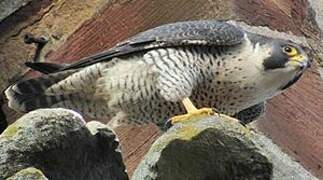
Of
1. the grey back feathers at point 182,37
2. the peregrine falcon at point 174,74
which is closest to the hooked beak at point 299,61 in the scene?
the peregrine falcon at point 174,74

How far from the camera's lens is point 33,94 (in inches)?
A: 211

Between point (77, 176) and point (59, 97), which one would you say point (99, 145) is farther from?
point (59, 97)

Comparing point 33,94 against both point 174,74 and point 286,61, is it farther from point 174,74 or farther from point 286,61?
point 286,61

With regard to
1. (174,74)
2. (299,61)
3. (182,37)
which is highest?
(182,37)

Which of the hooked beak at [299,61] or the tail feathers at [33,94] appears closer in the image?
the tail feathers at [33,94]

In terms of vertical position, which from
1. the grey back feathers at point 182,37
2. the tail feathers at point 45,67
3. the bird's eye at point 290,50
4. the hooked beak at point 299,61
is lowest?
the hooked beak at point 299,61

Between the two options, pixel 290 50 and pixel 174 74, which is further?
pixel 290 50

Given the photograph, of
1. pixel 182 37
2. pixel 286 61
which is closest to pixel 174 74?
pixel 182 37

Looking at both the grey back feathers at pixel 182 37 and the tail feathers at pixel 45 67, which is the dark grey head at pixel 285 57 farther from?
the tail feathers at pixel 45 67

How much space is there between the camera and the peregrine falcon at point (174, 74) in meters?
5.45

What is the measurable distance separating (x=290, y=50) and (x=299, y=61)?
96 millimetres

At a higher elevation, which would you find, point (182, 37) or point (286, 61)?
point (182, 37)

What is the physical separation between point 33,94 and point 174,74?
627mm

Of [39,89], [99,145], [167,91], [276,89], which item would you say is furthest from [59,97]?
[99,145]
